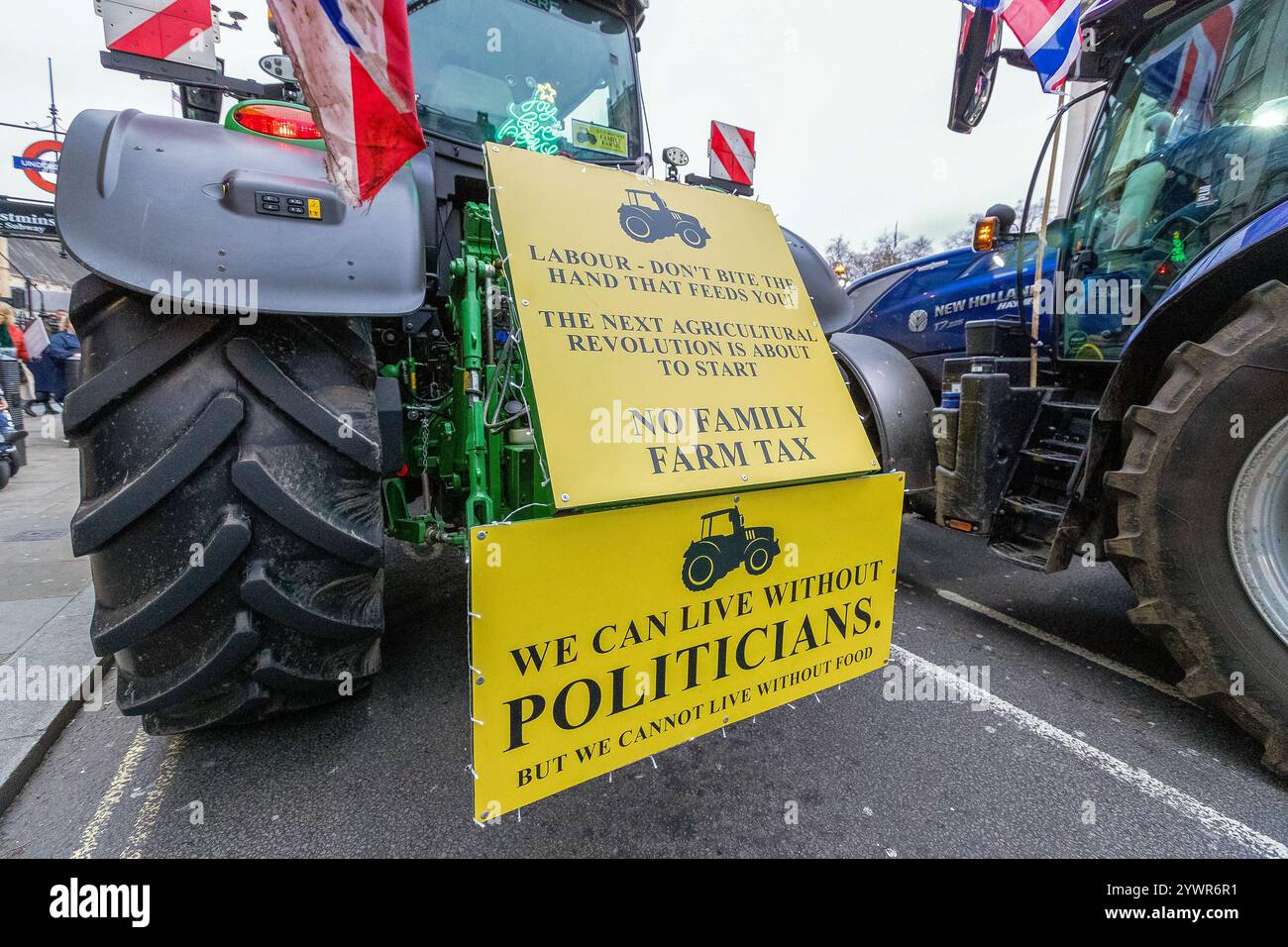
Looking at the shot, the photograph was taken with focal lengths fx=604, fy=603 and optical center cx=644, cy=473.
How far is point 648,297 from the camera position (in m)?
1.67

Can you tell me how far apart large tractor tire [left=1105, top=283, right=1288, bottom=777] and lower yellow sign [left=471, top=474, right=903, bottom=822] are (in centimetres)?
100

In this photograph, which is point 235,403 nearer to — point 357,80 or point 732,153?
point 357,80

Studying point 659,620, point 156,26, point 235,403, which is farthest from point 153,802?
point 156,26

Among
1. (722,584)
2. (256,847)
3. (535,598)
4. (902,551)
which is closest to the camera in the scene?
(535,598)

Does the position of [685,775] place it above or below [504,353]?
below

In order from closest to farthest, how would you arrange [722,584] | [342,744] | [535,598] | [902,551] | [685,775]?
[535,598], [722,584], [685,775], [342,744], [902,551]

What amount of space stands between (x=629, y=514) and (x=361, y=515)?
76 cm

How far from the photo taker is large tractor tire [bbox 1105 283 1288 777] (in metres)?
1.86

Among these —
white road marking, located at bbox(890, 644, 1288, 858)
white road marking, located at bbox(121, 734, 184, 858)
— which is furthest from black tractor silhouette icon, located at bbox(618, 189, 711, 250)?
white road marking, located at bbox(121, 734, 184, 858)

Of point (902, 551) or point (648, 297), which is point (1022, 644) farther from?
point (648, 297)

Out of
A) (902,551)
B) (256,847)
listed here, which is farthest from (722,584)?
(902,551)

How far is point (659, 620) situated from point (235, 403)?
1.14 metres

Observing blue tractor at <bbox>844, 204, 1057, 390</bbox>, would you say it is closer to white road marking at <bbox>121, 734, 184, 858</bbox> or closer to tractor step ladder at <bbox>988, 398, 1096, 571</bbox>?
tractor step ladder at <bbox>988, 398, 1096, 571</bbox>

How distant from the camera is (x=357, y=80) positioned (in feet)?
4.50
